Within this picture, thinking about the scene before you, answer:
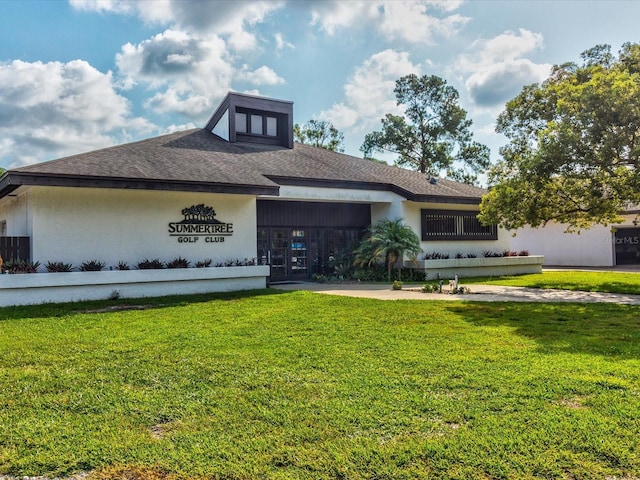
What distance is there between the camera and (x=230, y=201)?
1486cm

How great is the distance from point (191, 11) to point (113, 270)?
7455mm

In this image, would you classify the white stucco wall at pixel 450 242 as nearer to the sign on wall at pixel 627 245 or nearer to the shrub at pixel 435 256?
the shrub at pixel 435 256

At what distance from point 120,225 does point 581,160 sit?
42.3 feet

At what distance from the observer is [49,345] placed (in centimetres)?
662

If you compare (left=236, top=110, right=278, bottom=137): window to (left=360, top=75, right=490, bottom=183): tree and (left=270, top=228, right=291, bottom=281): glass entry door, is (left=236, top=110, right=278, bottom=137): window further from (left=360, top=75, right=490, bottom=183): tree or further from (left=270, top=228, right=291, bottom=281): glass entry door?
(left=360, top=75, right=490, bottom=183): tree

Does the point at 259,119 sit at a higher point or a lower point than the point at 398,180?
higher

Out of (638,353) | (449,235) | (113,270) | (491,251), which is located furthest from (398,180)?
(638,353)

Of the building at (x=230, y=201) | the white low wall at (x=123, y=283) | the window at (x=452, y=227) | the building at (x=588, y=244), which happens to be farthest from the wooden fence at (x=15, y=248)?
the building at (x=588, y=244)

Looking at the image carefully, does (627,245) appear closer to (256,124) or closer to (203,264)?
(256,124)

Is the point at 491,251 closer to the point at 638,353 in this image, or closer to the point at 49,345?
the point at 638,353

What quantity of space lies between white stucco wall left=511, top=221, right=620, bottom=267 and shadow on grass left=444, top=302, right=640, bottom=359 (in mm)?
17642

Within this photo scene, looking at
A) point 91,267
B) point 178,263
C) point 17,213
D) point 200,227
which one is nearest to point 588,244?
point 200,227

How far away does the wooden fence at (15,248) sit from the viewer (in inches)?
464

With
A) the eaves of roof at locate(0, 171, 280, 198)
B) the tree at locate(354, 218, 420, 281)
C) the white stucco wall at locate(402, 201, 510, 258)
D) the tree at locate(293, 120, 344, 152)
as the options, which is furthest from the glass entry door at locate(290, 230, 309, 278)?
the tree at locate(293, 120, 344, 152)
